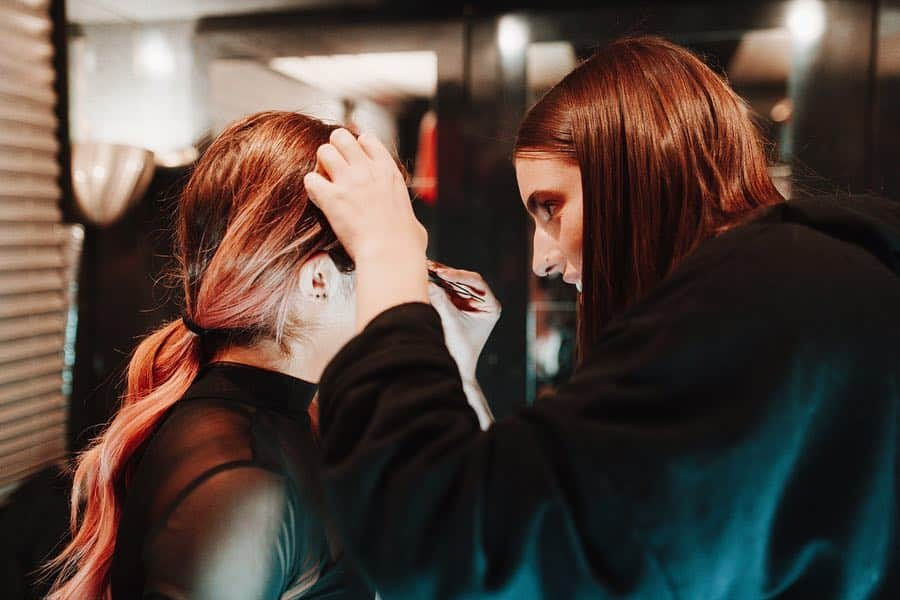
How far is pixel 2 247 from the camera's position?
1.64 meters

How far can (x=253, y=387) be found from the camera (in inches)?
36.8

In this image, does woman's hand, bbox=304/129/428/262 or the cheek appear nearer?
woman's hand, bbox=304/129/428/262

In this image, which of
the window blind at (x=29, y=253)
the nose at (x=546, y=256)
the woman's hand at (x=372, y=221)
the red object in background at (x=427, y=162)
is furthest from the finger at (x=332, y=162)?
the red object in background at (x=427, y=162)

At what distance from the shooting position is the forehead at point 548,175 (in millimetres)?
875

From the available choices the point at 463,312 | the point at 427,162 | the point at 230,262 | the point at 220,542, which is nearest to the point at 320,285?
the point at 230,262

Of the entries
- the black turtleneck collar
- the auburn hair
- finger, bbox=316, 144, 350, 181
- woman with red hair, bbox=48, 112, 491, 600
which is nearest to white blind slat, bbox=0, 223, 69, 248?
woman with red hair, bbox=48, 112, 491, 600

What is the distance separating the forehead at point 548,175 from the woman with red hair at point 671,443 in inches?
10.2

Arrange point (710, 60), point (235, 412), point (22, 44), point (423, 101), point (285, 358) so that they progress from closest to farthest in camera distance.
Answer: point (235, 412), point (285, 358), point (22, 44), point (710, 60), point (423, 101)

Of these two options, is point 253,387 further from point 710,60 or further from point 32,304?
point 710,60

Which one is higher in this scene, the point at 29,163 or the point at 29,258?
the point at 29,163

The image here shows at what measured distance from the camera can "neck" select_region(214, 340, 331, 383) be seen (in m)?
0.97

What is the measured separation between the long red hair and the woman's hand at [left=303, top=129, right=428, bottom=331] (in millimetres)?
202

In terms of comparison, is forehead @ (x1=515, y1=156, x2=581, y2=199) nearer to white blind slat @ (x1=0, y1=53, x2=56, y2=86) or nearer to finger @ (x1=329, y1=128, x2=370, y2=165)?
finger @ (x1=329, y1=128, x2=370, y2=165)

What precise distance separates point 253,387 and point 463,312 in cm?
31
